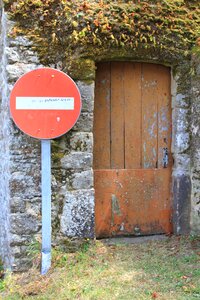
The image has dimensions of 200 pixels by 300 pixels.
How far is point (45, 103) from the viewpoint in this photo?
356cm

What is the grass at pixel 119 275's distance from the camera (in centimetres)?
317

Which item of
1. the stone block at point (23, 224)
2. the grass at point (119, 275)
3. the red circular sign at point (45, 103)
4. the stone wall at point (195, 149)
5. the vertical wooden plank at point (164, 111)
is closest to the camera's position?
the grass at point (119, 275)

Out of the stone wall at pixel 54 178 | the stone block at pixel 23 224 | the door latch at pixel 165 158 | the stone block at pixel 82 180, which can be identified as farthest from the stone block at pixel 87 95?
the stone block at pixel 23 224

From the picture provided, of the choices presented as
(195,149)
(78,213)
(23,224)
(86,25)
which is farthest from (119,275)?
(86,25)

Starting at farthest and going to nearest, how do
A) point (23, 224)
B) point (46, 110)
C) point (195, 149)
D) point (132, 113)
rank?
point (132, 113) < point (195, 149) < point (23, 224) < point (46, 110)

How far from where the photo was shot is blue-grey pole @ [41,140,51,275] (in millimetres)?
3596

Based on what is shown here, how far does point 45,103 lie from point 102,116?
2.67 ft

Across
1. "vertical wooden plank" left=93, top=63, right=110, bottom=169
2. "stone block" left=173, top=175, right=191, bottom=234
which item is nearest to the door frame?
"stone block" left=173, top=175, right=191, bottom=234

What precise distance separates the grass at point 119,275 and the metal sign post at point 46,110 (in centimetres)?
24

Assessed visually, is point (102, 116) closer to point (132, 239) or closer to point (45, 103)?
point (45, 103)

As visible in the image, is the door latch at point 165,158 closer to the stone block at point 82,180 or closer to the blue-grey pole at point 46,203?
the stone block at point 82,180

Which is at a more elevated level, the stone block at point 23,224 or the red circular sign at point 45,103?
the red circular sign at point 45,103

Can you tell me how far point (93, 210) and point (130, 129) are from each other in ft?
3.27

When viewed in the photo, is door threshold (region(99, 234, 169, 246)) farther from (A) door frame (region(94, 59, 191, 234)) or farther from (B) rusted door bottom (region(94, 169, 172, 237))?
(A) door frame (region(94, 59, 191, 234))
